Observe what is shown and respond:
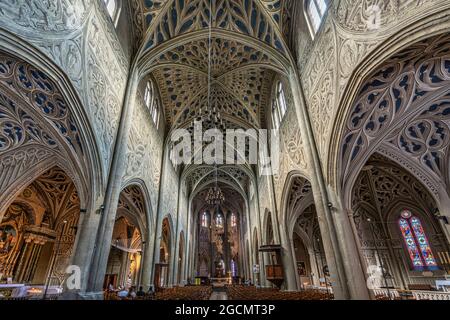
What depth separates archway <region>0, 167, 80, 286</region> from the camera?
1263 centimetres

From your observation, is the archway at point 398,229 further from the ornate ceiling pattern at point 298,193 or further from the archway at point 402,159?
the ornate ceiling pattern at point 298,193

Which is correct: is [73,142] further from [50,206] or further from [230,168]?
[230,168]

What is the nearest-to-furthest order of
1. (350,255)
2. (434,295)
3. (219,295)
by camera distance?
(350,255) < (434,295) < (219,295)

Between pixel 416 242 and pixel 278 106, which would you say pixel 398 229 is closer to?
pixel 416 242

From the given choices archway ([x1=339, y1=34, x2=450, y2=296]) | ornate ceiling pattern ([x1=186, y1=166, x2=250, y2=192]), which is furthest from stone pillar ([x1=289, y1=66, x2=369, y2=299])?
ornate ceiling pattern ([x1=186, y1=166, x2=250, y2=192])

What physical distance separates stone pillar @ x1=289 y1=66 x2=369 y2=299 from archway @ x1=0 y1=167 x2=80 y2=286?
1415 centimetres

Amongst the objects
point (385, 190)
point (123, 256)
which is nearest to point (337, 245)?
point (385, 190)

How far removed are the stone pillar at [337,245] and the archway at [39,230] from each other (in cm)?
1415

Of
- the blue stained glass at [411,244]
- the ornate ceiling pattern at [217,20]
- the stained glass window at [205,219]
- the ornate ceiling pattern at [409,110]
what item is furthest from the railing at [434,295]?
the stained glass window at [205,219]

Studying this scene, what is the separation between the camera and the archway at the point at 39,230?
41.4 feet

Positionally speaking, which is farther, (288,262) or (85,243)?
(288,262)

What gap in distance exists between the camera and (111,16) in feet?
30.4

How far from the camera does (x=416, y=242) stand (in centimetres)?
1389

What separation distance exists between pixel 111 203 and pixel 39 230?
35.0 ft
